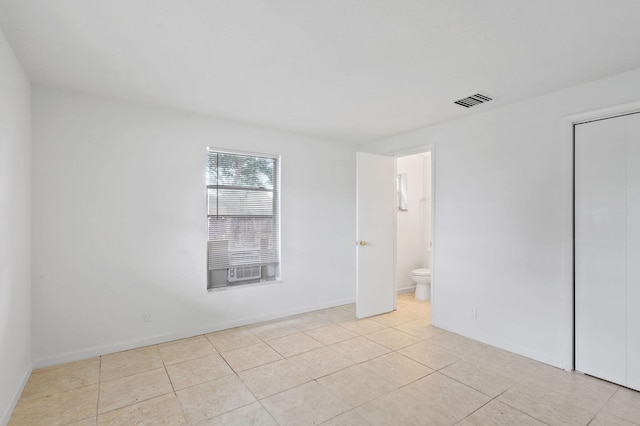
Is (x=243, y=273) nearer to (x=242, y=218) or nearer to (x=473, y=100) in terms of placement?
(x=242, y=218)

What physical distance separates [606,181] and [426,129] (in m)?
1.88

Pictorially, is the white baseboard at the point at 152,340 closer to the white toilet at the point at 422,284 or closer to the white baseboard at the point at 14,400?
the white baseboard at the point at 14,400

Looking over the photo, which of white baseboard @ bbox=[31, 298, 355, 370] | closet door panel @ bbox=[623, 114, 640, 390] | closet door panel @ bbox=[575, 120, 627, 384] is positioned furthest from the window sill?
closet door panel @ bbox=[623, 114, 640, 390]

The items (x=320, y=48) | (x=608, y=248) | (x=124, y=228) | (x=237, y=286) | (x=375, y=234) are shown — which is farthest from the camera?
(x=375, y=234)

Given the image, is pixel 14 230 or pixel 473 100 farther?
pixel 473 100

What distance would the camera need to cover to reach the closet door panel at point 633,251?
2391 mm

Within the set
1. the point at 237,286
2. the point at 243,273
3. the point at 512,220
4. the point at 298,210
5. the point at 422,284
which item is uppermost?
the point at 298,210

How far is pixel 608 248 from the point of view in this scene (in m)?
2.53

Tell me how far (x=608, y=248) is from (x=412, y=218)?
314 cm

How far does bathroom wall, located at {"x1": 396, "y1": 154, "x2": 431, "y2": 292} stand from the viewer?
5.45m

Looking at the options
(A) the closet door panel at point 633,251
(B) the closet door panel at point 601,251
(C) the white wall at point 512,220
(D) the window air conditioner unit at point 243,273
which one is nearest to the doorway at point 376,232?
(C) the white wall at point 512,220

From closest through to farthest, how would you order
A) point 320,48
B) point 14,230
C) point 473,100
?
point 320,48
point 14,230
point 473,100

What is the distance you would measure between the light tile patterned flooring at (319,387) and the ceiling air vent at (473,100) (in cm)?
244

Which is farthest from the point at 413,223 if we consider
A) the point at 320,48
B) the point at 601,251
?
the point at 320,48
